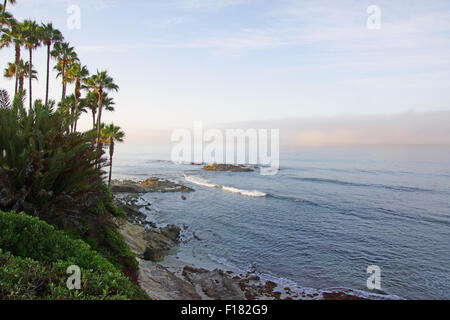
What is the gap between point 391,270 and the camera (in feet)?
59.9

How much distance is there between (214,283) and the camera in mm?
14930

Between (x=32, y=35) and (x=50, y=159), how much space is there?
85.2 feet

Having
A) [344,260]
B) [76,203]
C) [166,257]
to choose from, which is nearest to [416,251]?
[344,260]

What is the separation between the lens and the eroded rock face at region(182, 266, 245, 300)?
550 inches

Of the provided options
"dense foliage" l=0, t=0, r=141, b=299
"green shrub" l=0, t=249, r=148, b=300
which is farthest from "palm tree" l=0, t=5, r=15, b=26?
"green shrub" l=0, t=249, r=148, b=300

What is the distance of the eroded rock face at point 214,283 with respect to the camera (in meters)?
14.0

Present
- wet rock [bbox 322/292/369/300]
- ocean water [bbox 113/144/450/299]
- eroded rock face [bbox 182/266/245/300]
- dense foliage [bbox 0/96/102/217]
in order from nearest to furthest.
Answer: dense foliage [bbox 0/96/102/217] < eroded rock face [bbox 182/266/245/300] < wet rock [bbox 322/292/369/300] < ocean water [bbox 113/144/450/299]

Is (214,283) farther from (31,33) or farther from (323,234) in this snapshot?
(31,33)

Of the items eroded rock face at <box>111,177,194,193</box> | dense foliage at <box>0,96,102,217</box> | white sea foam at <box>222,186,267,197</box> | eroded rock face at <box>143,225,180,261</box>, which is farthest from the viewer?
white sea foam at <box>222,186,267,197</box>

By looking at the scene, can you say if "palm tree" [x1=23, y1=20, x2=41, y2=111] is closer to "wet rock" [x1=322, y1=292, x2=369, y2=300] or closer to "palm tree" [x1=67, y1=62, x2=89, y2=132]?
"palm tree" [x1=67, y1=62, x2=89, y2=132]

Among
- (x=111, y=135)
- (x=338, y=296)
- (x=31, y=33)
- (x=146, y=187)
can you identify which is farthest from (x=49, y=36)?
(x=338, y=296)

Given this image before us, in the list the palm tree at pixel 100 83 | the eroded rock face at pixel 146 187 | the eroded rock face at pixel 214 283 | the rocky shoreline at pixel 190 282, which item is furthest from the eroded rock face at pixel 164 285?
the eroded rock face at pixel 146 187

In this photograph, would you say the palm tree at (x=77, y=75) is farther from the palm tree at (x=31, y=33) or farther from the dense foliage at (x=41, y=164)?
the dense foliage at (x=41, y=164)
